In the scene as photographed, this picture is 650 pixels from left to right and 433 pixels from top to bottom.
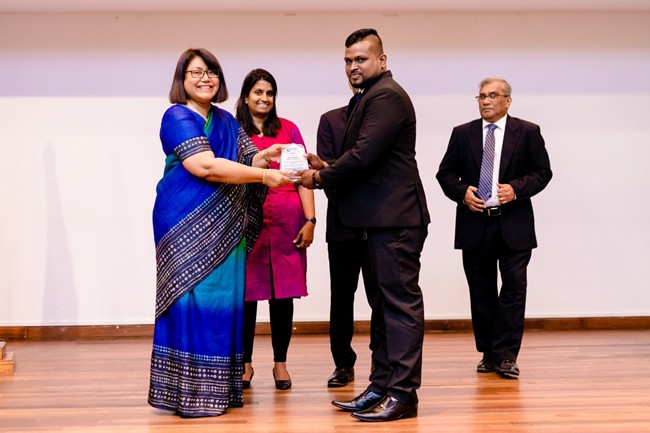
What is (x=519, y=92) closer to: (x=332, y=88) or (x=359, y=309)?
(x=332, y=88)

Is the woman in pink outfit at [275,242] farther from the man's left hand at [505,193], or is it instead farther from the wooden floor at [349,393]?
the man's left hand at [505,193]

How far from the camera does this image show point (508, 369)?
4.99m

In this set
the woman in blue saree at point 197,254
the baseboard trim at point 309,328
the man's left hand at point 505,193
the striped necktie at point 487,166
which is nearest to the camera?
the woman in blue saree at point 197,254

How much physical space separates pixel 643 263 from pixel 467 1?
2.39 m

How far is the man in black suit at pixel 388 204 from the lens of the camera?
398cm

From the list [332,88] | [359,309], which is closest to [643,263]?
[359,309]

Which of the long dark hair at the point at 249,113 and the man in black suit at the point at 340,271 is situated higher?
the long dark hair at the point at 249,113

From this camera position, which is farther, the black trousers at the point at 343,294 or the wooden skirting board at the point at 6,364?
the wooden skirting board at the point at 6,364

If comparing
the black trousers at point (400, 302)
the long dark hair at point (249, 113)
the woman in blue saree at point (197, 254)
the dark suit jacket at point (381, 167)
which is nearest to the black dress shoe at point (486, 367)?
the black trousers at point (400, 302)

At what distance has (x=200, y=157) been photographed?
4.07 meters

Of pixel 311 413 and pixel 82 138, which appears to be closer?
pixel 311 413

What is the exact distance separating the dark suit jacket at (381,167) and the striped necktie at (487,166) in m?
1.20

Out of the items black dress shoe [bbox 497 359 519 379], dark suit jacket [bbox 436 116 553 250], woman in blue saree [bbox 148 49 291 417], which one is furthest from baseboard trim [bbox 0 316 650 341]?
woman in blue saree [bbox 148 49 291 417]

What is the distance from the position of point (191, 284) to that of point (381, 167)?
958 millimetres
